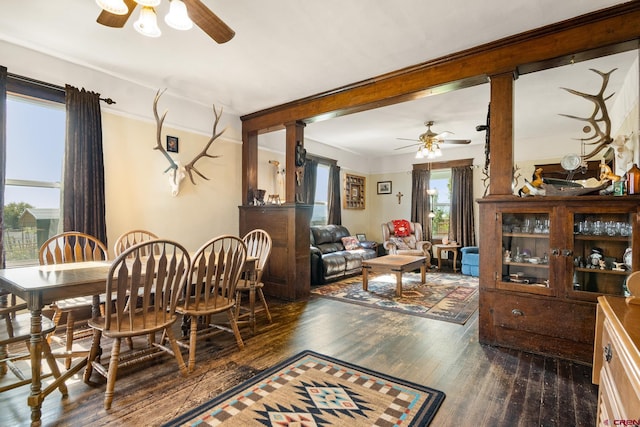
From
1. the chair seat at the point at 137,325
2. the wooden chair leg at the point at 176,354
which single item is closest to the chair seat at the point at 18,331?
the chair seat at the point at 137,325

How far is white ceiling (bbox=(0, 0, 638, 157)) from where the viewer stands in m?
2.47

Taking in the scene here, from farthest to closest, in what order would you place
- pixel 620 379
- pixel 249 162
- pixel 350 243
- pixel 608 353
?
pixel 350 243 → pixel 249 162 → pixel 608 353 → pixel 620 379

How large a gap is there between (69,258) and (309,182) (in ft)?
14.6

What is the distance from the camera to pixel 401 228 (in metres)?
7.24

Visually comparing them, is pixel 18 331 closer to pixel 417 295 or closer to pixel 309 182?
pixel 417 295

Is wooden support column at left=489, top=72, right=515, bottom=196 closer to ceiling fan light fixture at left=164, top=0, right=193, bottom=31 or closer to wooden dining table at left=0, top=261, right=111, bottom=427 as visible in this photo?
ceiling fan light fixture at left=164, top=0, right=193, bottom=31

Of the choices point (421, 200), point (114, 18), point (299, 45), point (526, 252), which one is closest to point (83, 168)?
point (114, 18)

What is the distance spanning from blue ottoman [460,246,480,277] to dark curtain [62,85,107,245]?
6116 mm

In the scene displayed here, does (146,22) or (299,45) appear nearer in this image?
(146,22)

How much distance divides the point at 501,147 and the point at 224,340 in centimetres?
309

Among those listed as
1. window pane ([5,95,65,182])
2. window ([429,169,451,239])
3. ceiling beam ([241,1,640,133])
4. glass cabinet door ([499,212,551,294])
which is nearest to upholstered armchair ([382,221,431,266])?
window ([429,169,451,239])

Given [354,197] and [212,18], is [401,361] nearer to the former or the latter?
[212,18]

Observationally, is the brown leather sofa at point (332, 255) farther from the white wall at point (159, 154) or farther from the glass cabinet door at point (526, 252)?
the glass cabinet door at point (526, 252)

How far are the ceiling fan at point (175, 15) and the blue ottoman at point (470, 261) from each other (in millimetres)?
5903
